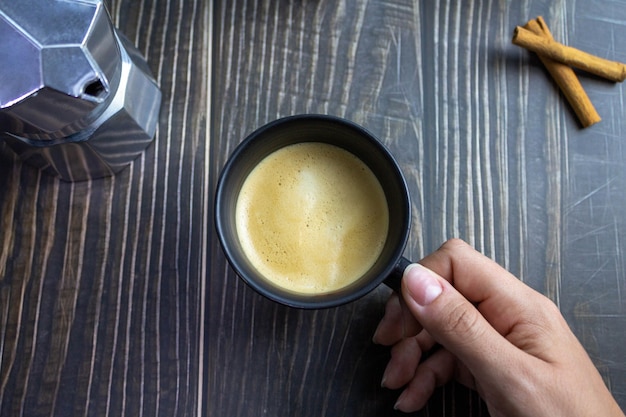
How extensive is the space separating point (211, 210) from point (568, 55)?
0.46 metres

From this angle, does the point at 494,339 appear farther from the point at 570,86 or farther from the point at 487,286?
the point at 570,86

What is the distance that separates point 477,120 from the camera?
0.73 metres

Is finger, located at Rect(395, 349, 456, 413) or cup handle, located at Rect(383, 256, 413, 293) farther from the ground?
cup handle, located at Rect(383, 256, 413, 293)

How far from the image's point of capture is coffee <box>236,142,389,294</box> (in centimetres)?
64

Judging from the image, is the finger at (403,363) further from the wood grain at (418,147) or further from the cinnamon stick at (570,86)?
the cinnamon stick at (570,86)

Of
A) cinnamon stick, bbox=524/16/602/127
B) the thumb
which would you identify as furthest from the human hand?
cinnamon stick, bbox=524/16/602/127

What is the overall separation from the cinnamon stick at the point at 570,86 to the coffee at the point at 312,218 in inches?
10.6

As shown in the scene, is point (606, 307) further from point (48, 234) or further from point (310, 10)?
point (48, 234)

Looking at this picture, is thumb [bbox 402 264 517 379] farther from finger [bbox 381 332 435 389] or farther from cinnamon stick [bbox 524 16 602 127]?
cinnamon stick [bbox 524 16 602 127]

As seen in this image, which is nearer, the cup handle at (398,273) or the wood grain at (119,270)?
the cup handle at (398,273)

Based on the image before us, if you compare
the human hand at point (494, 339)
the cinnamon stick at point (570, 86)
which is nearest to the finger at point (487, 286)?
the human hand at point (494, 339)

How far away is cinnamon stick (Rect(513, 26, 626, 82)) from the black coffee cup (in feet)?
0.83

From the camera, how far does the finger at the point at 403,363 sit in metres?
0.66

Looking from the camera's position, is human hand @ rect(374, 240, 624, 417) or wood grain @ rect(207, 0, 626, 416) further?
wood grain @ rect(207, 0, 626, 416)
